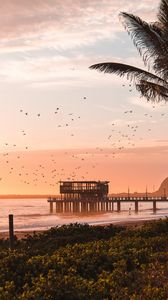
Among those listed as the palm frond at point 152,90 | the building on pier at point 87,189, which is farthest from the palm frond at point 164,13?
the building on pier at point 87,189

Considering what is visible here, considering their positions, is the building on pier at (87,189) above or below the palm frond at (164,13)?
below

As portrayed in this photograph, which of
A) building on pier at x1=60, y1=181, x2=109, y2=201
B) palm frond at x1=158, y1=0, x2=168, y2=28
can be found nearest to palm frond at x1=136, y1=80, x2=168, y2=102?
palm frond at x1=158, y1=0, x2=168, y2=28

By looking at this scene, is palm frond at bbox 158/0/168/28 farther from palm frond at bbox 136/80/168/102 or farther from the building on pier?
the building on pier

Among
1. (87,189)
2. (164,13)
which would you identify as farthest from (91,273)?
(87,189)

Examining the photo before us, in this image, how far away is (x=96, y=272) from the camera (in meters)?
12.1

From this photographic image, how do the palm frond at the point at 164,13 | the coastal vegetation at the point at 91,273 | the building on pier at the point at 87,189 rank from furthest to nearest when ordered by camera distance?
the building on pier at the point at 87,189 → the palm frond at the point at 164,13 → the coastal vegetation at the point at 91,273

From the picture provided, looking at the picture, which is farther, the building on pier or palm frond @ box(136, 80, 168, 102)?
the building on pier

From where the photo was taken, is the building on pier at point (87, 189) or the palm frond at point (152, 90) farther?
the building on pier at point (87, 189)

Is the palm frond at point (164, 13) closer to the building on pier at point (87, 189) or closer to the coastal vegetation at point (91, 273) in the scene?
the coastal vegetation at point (91, 273)

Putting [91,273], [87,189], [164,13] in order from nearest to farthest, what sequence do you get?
[91,273] → [164,13] → [87,189]

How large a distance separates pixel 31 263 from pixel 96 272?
147cm

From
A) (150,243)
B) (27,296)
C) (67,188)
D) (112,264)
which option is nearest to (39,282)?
(27,296)

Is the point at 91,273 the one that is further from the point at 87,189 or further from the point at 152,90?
the point at 87,189

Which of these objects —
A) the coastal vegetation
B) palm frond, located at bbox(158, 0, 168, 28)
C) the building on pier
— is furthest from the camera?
the building on pier
